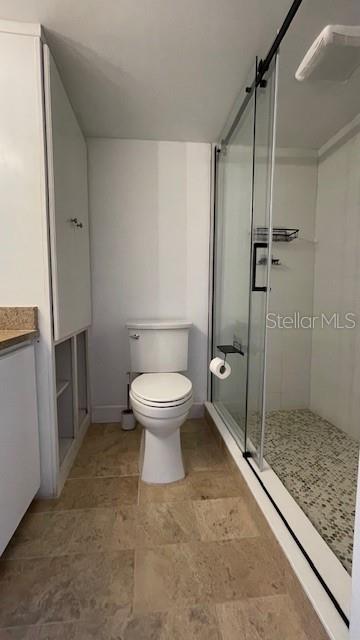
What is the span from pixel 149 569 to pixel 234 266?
5.03 ft

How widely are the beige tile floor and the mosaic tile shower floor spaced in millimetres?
222

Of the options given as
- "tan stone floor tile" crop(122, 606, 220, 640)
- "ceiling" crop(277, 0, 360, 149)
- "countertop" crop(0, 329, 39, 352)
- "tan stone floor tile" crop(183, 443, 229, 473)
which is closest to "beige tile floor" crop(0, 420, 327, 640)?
"tan stone floor tile" crop(122, 606, 220, 640)

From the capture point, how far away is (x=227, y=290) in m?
2.00

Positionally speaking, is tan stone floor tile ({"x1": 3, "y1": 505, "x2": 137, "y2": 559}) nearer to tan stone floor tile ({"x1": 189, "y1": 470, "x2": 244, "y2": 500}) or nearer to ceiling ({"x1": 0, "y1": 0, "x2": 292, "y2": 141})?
tan stone floor tile ({"x1": 189, "y1": 470, "x2": 244, "y2": 500})

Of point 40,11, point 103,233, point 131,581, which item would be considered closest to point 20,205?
point 40,11

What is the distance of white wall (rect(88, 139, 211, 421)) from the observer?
2.08 metres

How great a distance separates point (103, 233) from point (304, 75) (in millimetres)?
1426

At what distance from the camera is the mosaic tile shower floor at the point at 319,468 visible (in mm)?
1126

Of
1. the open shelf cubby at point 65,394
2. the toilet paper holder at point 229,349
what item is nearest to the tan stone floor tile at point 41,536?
the open shelf cubby at point 65,394

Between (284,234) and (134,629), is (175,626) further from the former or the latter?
(284,234)

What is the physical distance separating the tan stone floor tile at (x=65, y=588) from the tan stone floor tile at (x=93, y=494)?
10.3 inches

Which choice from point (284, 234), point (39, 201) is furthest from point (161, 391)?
point (284, 234)

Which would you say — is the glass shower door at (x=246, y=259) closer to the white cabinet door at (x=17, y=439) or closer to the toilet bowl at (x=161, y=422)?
the toilet bowl at (x=161, y=422)

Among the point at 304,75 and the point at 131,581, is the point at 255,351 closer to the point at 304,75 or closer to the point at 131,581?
the point at 131,581
